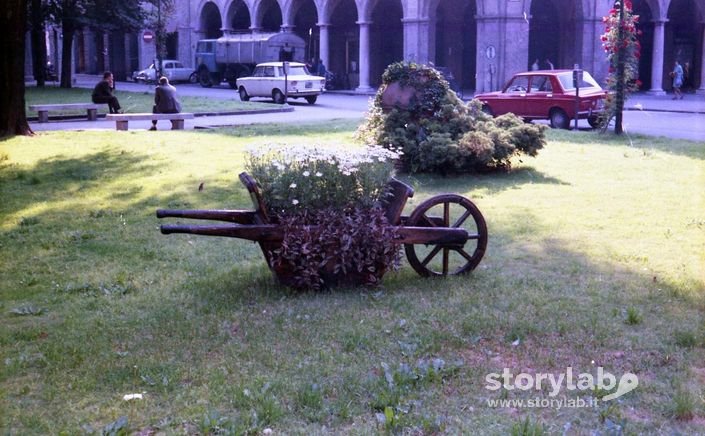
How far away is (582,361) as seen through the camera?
4910 mm

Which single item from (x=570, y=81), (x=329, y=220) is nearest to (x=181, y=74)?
(x=570, y=81)

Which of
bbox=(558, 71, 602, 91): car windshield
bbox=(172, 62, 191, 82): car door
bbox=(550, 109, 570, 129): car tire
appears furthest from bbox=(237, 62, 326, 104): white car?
bbox=(172, 62, 191, 82): car door

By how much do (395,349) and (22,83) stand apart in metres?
13.3

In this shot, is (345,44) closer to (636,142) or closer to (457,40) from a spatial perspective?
(457,40)

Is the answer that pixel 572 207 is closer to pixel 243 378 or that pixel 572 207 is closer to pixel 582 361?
pixel 582 361

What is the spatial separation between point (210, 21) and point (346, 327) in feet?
171

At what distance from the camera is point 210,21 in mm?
54938

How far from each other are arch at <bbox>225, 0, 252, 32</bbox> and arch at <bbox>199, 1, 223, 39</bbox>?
1058mm

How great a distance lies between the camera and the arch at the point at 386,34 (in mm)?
45281

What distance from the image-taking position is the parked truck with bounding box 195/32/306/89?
43.1 m

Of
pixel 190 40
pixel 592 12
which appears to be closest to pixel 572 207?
pixel 592 12

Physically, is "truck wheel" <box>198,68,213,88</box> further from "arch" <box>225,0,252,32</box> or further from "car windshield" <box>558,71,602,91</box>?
"car windshield" <box>558,71,602,91</box>

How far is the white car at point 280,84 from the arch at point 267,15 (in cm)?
1453

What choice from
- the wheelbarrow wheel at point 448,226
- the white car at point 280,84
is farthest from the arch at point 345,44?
the wheelbarrow wheel at point 448,226
